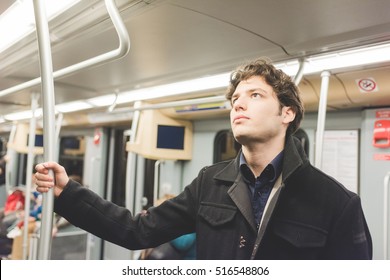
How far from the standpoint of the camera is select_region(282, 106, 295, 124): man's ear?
4.73 ft

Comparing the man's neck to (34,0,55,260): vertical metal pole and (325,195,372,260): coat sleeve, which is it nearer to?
(325,195,372,260): coat sleeve

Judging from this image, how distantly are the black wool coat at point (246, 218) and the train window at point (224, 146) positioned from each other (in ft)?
6.45

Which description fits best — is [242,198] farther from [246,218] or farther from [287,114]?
[287,114]

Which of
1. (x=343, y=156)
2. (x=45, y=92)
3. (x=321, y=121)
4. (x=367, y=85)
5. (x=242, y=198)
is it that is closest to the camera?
(x=45, y=92)

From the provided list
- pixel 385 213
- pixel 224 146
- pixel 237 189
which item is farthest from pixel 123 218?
pixel 224 146

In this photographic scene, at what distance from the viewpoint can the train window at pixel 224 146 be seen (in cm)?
349

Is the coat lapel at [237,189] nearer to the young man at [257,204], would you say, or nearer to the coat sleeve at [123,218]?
the young man at [257,204]

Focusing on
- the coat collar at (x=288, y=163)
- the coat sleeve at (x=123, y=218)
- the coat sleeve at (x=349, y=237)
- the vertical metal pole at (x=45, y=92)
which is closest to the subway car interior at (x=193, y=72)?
the vertical metal pole at (x=45, y=92)

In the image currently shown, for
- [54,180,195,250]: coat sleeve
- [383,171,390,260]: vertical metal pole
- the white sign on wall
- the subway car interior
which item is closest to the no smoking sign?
the subway car interior

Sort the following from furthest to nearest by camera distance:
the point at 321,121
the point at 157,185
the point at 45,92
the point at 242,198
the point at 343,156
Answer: the point at 157,185, the point at 343,156, the point at 321,121, the point at 242,198, the point at 45,92

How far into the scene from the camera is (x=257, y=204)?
1.33m

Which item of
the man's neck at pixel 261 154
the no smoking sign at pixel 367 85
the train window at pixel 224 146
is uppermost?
the no smoking sign at pixel 367 85

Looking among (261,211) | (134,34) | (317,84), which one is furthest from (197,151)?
(261,211)

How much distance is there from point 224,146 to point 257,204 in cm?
224
